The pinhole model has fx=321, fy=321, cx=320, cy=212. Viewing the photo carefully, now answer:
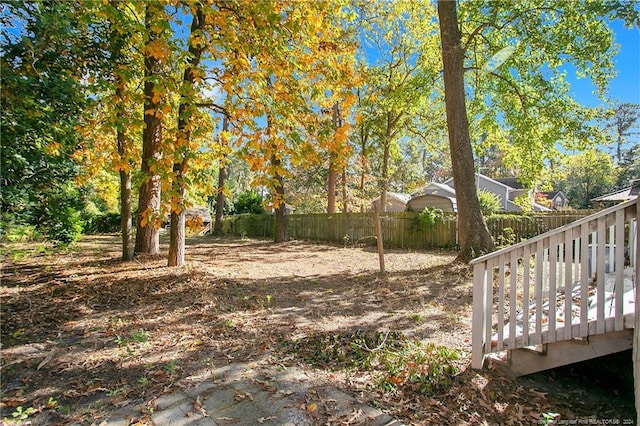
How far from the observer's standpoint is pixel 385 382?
256cm

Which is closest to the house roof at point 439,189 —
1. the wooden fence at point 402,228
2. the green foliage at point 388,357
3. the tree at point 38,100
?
the wooden fence at point 402,228

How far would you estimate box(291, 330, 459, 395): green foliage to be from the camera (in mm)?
2588

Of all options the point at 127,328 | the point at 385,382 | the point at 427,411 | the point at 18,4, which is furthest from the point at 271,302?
the point at 18,4

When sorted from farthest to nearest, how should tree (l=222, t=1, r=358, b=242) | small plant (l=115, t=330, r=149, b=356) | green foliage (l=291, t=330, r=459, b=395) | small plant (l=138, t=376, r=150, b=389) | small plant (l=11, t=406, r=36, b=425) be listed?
1. tree (l=222, t=1, r=358, b=242)
2. small plant (l=115, t=330, r=149, b=356)
3. green foliage (l=291, t=330, r=459, b=395)
4. small plant (l=138, t=376, r=150, b=389)
5. small plant (l=11, t=406, r=36, b=425)

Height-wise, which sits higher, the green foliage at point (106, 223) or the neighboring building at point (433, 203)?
the neighboring building at point (433, 203)

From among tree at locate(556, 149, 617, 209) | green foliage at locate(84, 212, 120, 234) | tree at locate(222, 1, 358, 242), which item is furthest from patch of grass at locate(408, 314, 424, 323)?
tree at locate(556, 149, 617, 209)

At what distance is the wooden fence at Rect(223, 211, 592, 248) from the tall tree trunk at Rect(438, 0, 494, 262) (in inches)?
76.0

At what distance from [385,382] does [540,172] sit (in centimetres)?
983

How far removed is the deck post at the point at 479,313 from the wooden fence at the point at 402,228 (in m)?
6.52

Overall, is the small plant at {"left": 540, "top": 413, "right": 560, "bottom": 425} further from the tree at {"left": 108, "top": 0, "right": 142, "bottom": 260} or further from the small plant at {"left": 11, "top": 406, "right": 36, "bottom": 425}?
the tree at {"left": 108, "top": 0, "right": 142, "bottom": 260}

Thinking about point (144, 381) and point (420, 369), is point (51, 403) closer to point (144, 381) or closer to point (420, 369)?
point (144, 381)

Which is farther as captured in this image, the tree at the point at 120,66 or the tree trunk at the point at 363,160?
the tree trunk at the point at 363,160

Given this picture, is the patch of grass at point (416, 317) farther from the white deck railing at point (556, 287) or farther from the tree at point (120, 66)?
the tree at point (120, 66)

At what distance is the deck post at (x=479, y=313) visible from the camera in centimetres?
280
